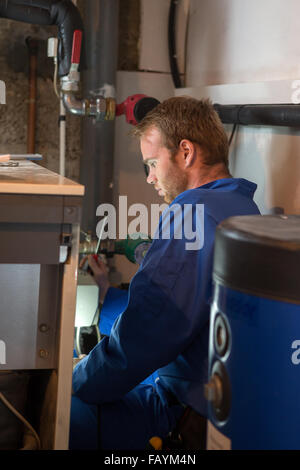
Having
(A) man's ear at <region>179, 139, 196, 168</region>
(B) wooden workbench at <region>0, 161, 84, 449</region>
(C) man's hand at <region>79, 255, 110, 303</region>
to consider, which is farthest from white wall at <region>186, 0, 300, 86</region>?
(B) wooden workbench at <region>0, 161, 84, 449</region>

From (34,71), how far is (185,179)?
4.30 feet

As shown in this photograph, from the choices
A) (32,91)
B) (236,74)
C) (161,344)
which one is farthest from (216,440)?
(32,91)

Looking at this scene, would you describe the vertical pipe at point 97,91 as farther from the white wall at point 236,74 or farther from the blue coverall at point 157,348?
the blue coverall at point 157,348

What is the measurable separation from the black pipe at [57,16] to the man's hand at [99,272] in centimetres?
79

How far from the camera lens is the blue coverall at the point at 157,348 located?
1.17 metres

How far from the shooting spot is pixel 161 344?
3.86ft

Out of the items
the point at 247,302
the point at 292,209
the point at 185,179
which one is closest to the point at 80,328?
the point at 185,179

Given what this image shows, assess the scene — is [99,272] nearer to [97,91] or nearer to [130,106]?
[130,106]

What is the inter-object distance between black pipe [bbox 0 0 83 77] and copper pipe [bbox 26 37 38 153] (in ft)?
0.68

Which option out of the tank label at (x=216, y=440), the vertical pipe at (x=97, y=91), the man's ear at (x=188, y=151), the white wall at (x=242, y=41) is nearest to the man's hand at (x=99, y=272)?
the vertical pipe at (x=97, y=91)

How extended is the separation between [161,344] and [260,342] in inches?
15.5

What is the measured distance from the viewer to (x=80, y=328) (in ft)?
6.38

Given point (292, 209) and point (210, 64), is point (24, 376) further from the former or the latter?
point (210, 64)

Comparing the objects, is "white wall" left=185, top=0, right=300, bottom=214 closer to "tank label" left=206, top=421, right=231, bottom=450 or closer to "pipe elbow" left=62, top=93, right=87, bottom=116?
"pipe elbow" left=62, top=93, right=87, bottom=116
